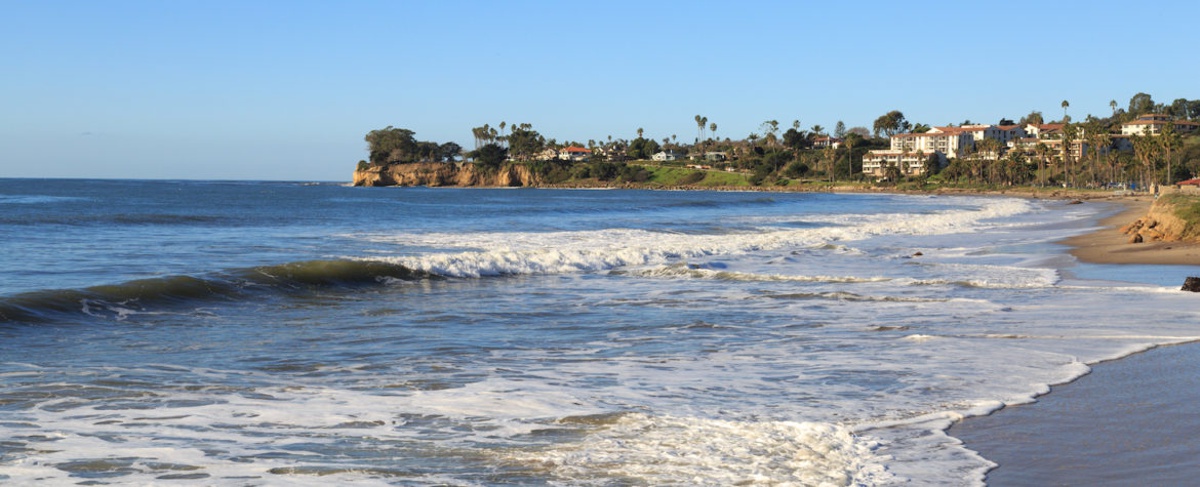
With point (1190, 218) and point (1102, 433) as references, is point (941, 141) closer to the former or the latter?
point (1190, 218)

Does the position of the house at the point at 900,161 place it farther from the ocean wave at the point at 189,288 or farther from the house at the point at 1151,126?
the ocean wave at the point at 189,288

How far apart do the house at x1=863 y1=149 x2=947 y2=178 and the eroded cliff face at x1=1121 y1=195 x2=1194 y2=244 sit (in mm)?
138752

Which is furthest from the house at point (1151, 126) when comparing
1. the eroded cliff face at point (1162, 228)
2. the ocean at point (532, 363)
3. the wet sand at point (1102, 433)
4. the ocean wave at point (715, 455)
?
the ocean wave at point (715, 455)

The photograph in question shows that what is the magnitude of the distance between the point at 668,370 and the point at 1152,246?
2196cm

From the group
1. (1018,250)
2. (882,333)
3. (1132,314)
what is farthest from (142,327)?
(1018,250)

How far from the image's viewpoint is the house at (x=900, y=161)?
570 ft

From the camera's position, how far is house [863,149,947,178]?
570ft

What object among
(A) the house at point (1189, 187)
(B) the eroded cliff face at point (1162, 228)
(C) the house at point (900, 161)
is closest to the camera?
(B) the eroded cliff face at point (1162, 228)

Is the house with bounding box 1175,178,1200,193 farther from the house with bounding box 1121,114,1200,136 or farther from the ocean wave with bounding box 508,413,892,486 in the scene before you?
the house with bounding box 1121,114,1200,136

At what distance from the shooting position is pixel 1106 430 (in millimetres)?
7531

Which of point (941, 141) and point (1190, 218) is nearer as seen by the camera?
point (1190, 218)

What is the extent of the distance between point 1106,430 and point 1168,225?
25.0 meters

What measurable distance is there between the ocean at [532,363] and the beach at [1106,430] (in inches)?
10.1

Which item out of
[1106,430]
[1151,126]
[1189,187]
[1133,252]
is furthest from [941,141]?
[1106,430]
